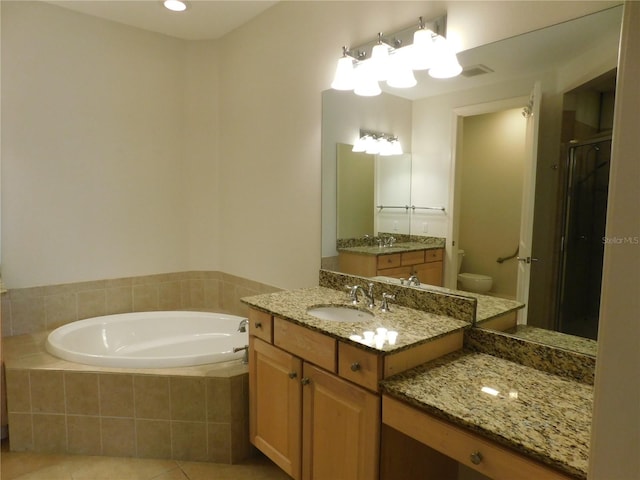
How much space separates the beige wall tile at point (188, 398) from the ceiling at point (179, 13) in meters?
2.31

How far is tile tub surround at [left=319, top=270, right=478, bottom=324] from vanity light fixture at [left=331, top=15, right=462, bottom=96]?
953 mm

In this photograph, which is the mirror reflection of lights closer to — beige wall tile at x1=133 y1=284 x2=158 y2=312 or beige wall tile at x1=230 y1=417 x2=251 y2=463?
beige wall tile at x1=230 y1=417 x2=251 y2=463

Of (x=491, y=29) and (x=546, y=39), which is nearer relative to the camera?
(x=546, y=39)

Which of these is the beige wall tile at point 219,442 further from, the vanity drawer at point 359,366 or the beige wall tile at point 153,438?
the vanity drawer at point 359,366

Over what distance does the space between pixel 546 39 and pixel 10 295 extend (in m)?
3.24

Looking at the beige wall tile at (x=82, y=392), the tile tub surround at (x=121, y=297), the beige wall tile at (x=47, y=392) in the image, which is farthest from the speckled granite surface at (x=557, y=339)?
the beige wall tile at (x=47, y=392)

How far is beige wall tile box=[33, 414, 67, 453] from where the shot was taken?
7.04ft

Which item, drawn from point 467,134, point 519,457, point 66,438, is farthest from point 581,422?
point 66,438

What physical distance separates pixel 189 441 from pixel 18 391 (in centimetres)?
96

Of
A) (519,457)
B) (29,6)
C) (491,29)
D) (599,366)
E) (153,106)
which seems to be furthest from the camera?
(153,106)

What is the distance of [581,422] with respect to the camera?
3.40ft

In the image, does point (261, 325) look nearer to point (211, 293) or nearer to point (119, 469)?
point (119, 469)

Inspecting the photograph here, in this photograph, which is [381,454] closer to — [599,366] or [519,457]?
[519,457]

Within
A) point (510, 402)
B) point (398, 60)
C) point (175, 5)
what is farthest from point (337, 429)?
point (175, 5)
